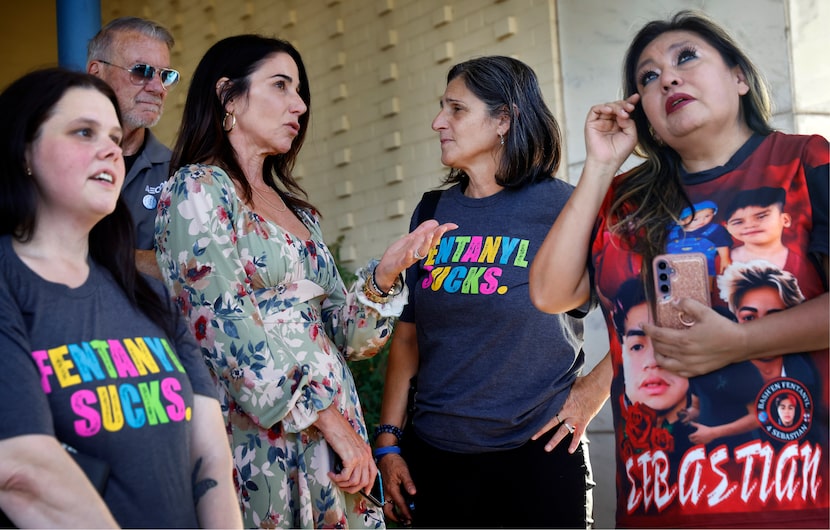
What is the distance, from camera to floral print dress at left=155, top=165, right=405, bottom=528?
2.66m

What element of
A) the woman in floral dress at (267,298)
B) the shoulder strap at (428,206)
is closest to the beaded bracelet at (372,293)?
the woman in floral dress at (267,298)

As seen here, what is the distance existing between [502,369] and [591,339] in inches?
66.4

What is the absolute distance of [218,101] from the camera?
309 cm

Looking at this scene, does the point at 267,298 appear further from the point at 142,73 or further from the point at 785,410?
the point at 142,73

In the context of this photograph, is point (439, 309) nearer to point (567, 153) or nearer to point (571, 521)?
point (571, 521)

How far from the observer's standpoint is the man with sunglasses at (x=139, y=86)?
3682 millimetres

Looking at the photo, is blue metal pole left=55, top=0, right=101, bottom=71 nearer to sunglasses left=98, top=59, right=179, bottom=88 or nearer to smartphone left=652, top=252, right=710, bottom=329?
sunglasses left=98, top=59, right=179, bottom=88

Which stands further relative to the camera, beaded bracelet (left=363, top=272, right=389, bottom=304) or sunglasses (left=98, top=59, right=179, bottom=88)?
sunglasses (left=98, top=59, right=179, bottom=88)

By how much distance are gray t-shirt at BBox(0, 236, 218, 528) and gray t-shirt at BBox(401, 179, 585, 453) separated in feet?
3.78

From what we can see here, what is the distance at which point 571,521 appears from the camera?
10.2 feet

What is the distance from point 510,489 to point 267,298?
0.96m

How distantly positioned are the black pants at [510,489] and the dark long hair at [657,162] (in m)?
1.07

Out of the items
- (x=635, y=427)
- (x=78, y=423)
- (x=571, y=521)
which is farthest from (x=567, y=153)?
(x=78, y=423)

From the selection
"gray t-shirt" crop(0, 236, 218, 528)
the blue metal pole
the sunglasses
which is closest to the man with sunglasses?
the sunglasses
